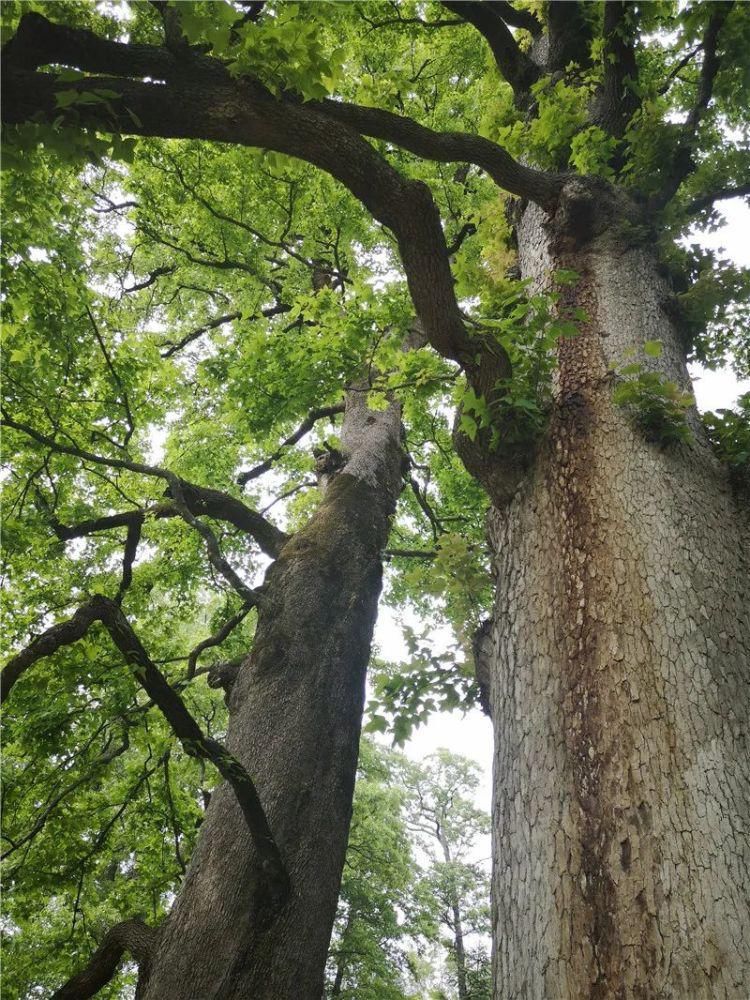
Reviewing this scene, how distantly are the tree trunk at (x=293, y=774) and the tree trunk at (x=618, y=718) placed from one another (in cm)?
156

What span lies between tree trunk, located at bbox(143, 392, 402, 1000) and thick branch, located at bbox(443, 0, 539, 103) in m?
3.87

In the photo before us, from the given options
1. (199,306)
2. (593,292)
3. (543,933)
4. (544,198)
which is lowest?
(543,933)

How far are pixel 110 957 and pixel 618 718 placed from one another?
2.90 meters

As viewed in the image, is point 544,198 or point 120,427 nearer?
point 544,198

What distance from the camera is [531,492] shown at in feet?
9.16

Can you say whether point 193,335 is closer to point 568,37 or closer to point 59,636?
point 568,37

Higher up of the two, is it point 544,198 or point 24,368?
point 544,198

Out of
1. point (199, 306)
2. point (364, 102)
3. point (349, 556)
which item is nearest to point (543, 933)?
point (349, 556)

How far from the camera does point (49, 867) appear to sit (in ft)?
18.6

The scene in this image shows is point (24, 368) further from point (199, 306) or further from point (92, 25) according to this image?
point (199, 306)

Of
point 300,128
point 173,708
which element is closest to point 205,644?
point 173,708

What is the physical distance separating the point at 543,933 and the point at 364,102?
651cm

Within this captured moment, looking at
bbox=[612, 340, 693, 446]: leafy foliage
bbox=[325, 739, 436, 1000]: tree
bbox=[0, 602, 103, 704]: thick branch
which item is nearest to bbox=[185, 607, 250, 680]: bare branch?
bbox=[0, 602, 103, 704]: thick branch

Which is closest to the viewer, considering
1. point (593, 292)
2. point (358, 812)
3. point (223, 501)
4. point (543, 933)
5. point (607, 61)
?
point (543, 933)
